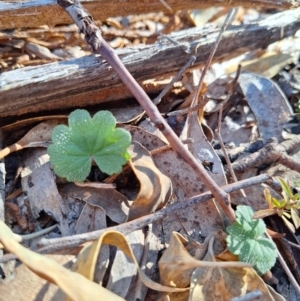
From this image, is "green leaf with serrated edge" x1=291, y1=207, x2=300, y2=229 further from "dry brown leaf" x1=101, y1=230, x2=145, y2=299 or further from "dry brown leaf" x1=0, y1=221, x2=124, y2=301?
"dry brown leaf" x1=0, y1=221, x2=124, y2=301

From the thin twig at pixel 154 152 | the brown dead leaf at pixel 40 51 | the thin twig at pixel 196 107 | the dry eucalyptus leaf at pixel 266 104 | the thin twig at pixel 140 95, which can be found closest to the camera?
the thin twig at pixel 140 95

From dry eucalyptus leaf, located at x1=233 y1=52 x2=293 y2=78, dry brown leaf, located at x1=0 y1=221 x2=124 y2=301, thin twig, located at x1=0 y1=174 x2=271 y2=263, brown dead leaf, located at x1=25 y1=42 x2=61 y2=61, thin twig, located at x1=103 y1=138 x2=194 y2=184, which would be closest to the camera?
dry brown leaf, located at x1=0 y1=221 x2=124 y2=301

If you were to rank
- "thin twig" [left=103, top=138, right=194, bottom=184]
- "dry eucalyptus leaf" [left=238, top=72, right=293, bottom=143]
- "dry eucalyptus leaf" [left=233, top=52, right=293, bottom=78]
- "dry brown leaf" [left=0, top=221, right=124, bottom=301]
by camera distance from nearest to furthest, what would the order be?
"dry brown leaf" [left=0, top=221, right=124, bottom=301], "thin twig" [left=103, top=138, right=194, bottom=184], "dry eucalyptus leaf" [left=238, top=72, right=293, bottom=143], "dry eucalyptus leaf" [left=233, top=52, right=293, bottom=78]

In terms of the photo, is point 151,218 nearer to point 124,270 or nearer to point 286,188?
point 124,270

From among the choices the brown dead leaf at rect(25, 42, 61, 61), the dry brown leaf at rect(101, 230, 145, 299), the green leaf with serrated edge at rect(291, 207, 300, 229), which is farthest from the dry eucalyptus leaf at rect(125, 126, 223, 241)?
the brown dead leaf at rect(25, 42, 61, 61)

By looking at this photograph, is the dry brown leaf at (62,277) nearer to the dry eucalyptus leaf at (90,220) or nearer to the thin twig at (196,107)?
the dry eucalyptus leaf at (90,220)

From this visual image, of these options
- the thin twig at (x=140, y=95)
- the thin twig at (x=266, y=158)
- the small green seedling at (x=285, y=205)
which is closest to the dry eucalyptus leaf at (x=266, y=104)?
the thin twig at (x=266, y=158)
